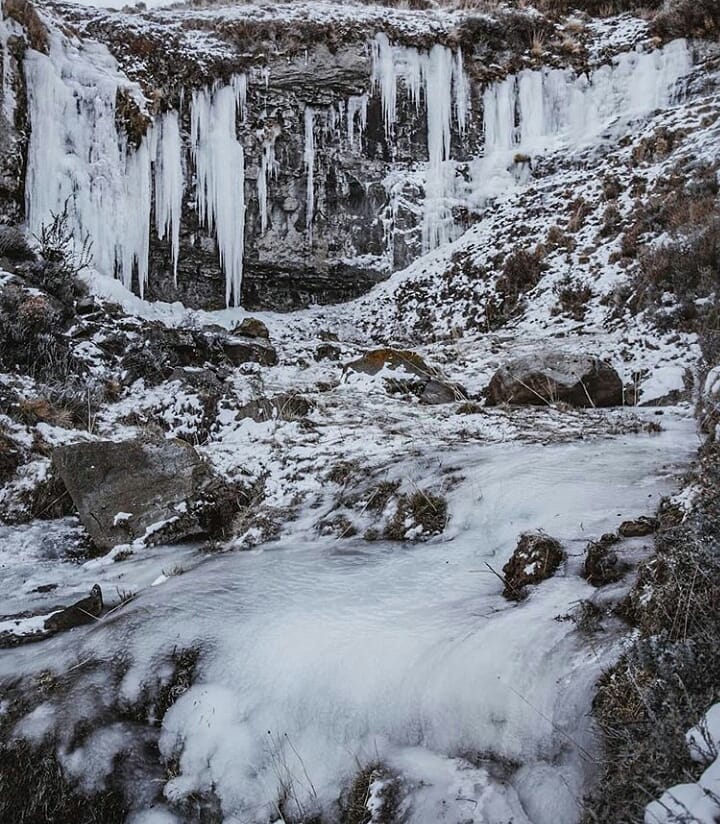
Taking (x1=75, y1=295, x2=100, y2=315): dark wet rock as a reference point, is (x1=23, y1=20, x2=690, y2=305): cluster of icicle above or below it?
above

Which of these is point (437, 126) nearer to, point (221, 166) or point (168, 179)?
point (221, 166)

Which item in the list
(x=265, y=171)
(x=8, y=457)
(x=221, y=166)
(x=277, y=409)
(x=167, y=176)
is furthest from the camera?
(x=265, y=171)

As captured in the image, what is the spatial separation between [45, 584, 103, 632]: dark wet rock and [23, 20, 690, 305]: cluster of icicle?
1055 cm

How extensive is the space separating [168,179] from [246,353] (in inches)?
275

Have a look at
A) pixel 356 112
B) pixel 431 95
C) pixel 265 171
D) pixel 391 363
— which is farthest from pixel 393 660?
pixel 431 95

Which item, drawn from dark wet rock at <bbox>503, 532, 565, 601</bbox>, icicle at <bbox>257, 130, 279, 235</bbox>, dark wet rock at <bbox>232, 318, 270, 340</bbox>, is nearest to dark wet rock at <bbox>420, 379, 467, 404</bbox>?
dark wet rock at <bbox>503, 532, 565, 601</bbox>

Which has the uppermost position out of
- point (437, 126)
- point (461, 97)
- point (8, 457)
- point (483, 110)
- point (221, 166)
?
point (461, 97)

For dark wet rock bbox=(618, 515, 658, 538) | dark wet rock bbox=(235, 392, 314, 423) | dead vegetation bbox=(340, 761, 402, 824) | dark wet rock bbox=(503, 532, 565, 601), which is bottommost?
dead vegetation bbox=(340, 761, 402, 824)

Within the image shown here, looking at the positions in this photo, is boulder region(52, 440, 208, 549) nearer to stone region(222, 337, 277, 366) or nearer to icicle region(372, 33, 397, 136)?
stone region(222, 337, 277, 366)

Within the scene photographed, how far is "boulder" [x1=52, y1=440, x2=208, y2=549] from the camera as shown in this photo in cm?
435

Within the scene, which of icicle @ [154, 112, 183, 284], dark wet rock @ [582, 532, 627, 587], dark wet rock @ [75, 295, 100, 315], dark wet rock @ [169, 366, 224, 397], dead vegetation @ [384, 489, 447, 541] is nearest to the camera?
dark wet rock @ [582, 532, 627, 587]

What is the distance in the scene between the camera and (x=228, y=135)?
14273 mm

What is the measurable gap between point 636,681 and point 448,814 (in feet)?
2.22

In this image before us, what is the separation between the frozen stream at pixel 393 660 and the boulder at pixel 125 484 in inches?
33.0
